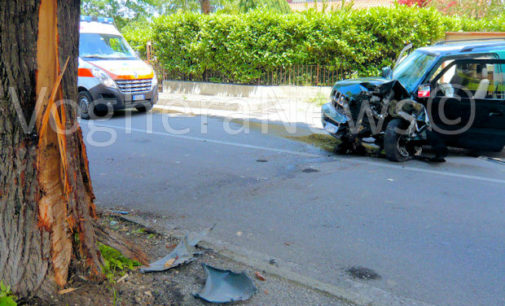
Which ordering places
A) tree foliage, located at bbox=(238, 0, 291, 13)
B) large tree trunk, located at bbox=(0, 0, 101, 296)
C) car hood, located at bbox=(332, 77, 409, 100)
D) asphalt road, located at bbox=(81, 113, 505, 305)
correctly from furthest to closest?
tree foliage, located at bbox=(238, 0, 291, 13), car hood, located at bbox=(332, 77, 409, 100), asphalt road, located at bbox=(81, 113, 505, 305), large tree trunk, located at bbox=(0, 0, 101, 296)

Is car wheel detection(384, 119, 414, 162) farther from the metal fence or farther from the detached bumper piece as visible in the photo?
the metal fence

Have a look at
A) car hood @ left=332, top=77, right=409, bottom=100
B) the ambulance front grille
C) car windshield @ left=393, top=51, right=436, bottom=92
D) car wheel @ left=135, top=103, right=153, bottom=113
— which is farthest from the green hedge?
car hood @ left=332, top=77, right=409, bottom=100

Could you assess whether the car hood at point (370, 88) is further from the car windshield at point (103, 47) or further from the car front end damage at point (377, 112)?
the car windshield at point (103, 47)

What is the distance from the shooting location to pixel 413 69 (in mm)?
7664

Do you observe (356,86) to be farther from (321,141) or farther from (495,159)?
(495,159)

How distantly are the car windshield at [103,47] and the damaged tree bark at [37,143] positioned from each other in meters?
9.44

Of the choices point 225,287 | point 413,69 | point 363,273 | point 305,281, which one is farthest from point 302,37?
point 225,287

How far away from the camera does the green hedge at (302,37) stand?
13.1 meters

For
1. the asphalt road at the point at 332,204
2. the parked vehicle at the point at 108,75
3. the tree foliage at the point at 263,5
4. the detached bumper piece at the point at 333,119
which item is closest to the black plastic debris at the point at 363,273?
the asphalt road at the point at 332,204

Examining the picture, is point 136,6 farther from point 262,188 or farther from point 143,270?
point 143,270

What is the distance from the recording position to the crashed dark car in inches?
275

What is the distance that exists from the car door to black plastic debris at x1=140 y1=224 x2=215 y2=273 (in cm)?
498

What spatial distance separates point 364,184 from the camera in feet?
19.6

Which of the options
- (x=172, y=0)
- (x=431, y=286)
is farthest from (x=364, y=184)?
(x=172, y=0)
